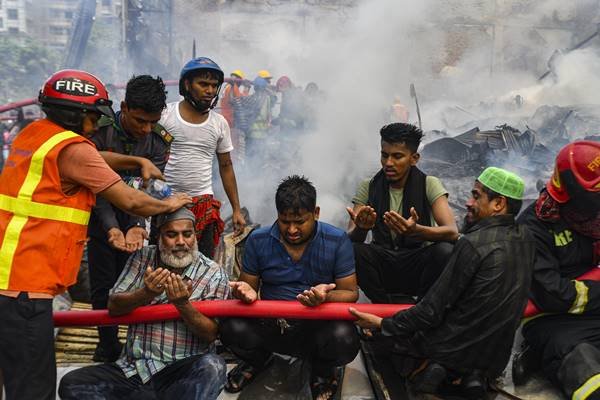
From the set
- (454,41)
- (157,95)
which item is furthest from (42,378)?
(454,41)

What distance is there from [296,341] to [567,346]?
1.57 meters

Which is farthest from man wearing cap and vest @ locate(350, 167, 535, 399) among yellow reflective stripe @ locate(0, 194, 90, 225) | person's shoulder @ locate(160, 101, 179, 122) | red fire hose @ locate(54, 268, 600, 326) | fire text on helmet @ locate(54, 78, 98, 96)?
person's shoulder @ locate(160, 101, 179, 122)

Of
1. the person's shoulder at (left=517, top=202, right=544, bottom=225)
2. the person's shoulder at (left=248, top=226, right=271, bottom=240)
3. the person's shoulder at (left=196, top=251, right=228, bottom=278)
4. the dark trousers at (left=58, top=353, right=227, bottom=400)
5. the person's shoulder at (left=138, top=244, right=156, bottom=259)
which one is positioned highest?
the person's shoulder at (left=517, top=202, right=544, bottom=225)

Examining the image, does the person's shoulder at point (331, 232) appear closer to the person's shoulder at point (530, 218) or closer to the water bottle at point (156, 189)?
the water bottle at point (156, 189)

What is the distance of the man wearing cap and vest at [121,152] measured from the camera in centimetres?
319

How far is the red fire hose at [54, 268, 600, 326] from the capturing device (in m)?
2.91

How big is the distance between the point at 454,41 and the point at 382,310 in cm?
2326

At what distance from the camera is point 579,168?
310cm

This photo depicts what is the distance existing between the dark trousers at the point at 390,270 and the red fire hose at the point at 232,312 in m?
0.71

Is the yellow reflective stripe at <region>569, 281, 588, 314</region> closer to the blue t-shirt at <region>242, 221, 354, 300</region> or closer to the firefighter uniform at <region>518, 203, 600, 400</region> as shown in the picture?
the firefighter uniform at <region>518, 203, 600, 400</region>

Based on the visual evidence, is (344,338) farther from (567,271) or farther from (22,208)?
(22,208)

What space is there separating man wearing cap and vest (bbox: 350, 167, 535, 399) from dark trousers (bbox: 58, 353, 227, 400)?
0.88 meters

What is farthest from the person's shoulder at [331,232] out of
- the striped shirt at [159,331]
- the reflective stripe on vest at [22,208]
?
the reflective stripe on vest at [22,208]

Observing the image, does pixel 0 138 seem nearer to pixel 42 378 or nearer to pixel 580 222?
pixel 42 378
